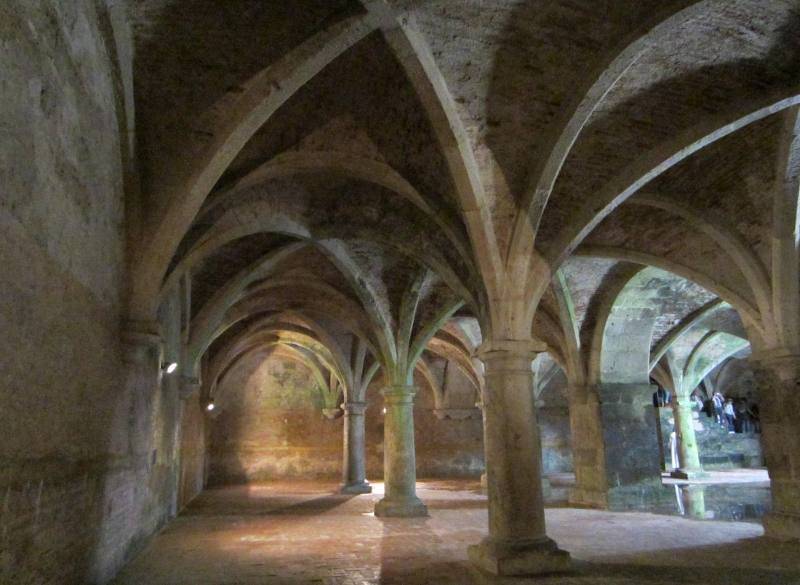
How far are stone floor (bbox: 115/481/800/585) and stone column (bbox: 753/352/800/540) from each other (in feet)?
1.27

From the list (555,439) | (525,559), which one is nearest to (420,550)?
(525,559)

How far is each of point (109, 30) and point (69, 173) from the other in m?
1.38

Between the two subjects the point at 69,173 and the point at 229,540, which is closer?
the point at 69,173

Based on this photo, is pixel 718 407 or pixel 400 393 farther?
pixel 718 407

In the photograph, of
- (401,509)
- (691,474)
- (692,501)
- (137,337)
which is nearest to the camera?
(137,337)

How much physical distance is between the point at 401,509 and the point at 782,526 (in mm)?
5619

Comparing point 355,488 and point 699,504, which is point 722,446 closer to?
point 699,504

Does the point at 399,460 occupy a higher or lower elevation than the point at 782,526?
higher

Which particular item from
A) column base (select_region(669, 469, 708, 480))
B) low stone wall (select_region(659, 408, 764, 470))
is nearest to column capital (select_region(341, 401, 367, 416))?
column base (select_region(669, 469, 708, 480))

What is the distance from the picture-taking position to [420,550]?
693 cm

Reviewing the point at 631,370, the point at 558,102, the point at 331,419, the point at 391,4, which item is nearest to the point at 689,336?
the point at 631,370

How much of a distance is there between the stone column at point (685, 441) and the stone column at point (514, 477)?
41.9ft

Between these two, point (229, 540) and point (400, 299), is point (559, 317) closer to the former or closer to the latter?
point (400, 299)

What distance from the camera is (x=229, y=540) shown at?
7.92m
